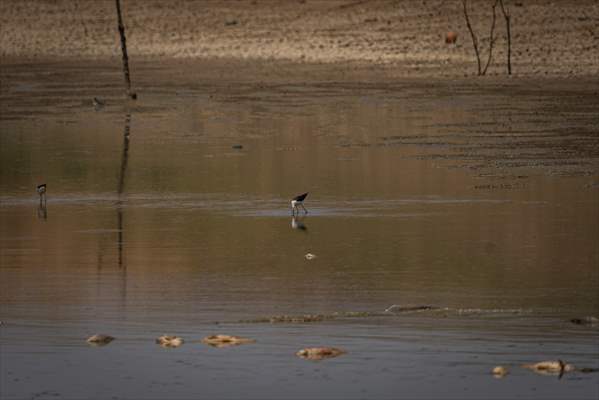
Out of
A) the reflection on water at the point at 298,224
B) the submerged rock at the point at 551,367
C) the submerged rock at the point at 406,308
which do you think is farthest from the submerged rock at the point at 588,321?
the reflection on water at the point at 298,224

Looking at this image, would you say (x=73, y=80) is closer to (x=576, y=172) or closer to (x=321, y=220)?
(x=576, y=172)

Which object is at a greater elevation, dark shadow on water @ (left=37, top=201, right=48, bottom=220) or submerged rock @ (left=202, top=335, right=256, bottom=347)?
dark shadow on water @ (left=37, top=201, right=48, bottom=220)

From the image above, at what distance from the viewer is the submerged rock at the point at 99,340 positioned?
9.50m

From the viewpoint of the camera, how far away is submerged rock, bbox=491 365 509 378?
852 centimetres

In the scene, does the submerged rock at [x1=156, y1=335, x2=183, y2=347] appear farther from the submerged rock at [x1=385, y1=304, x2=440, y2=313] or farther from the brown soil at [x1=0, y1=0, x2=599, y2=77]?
the brown soil at [x1=0, y1=0, x2=599, y2=77]

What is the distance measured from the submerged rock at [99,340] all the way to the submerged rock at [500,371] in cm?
248

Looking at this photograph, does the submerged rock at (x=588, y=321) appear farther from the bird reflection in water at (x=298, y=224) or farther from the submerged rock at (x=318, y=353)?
the bird reflection in water at (x=298, y=224)

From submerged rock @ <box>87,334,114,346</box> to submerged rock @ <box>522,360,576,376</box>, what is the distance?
2.66 metres

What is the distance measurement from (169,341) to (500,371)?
2130 millimetres

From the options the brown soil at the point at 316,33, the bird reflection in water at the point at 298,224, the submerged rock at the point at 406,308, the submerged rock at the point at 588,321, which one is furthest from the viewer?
the brown soil at the point at 316,33

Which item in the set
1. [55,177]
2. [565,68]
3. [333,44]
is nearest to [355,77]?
[565,68]

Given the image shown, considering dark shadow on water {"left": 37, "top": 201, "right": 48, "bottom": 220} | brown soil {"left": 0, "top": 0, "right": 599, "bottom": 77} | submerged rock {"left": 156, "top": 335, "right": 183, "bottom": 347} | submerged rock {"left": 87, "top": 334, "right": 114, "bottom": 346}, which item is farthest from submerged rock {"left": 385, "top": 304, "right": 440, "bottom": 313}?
brown soil {"left": 0, "top": 0, "right": 599, "bottom": 77}

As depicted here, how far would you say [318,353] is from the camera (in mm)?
9062

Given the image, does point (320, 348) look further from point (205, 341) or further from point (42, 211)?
point (42, 211)
